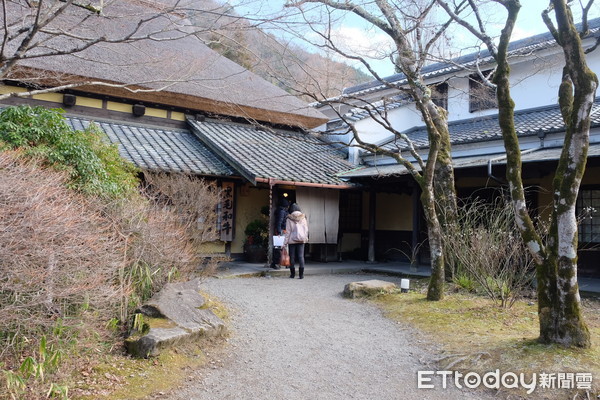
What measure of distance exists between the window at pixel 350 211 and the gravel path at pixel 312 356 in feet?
20.1

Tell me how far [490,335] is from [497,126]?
7888 millimetres

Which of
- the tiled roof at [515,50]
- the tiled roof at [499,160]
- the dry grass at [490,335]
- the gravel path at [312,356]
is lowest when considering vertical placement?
the gravel path at [312,356]

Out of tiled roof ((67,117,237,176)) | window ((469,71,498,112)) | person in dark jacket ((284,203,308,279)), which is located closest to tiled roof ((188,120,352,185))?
tiled roof ((67,117,237,176))

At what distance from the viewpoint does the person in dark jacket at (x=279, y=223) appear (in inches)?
371

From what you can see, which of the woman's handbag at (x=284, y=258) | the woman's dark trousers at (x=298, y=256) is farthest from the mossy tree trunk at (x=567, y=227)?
the woman's handbag at (x=284, y=258)

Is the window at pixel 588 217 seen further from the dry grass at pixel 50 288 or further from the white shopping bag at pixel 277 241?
the dry grass at pixel 50 288

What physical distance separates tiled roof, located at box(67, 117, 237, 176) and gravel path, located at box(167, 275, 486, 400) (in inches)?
143

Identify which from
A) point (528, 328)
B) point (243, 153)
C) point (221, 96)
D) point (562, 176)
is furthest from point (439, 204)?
point (221, 96)

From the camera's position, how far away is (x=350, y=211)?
12.9 meters

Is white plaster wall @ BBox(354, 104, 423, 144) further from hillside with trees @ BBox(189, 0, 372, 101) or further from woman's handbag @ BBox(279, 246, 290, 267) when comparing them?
woman's handbag @ BBox(279, 246, 290, 267)

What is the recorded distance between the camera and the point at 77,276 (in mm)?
3031

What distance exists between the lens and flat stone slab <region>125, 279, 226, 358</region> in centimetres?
368

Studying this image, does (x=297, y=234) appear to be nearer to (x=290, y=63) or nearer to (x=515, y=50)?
(x=290, y=63)

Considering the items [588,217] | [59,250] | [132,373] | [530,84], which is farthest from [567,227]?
[530,84]
